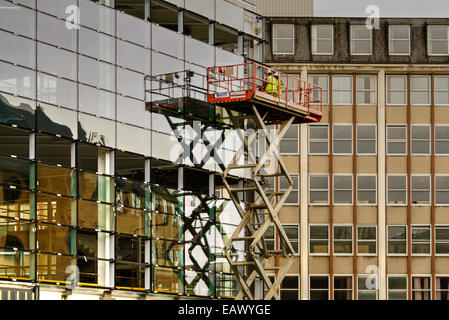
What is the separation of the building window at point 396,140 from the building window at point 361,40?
629 centimetres

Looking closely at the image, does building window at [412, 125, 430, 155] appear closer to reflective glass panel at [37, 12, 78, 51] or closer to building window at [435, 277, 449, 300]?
building window at [435, 277, 449, 300]

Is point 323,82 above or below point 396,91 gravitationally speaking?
above

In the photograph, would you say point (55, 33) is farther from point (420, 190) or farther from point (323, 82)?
point (420, 190)

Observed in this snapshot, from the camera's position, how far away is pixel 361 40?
86.2 metres

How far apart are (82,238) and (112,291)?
3.00m

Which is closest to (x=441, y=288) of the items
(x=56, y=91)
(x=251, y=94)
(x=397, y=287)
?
(x=397, y=287)

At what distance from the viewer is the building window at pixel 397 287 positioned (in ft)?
273

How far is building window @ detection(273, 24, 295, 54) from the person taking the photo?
8550 cm

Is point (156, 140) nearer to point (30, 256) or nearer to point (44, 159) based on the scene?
point (44, 159)

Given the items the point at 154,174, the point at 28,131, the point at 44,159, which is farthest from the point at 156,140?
the point at 28,131

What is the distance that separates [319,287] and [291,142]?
11.2 metres

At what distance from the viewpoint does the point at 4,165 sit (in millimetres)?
41375

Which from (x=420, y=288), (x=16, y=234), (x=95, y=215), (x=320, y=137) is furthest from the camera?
(x=320, y=137)

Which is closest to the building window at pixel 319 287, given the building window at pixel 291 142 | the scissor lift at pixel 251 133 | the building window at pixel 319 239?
the building window at pixel 319 239
